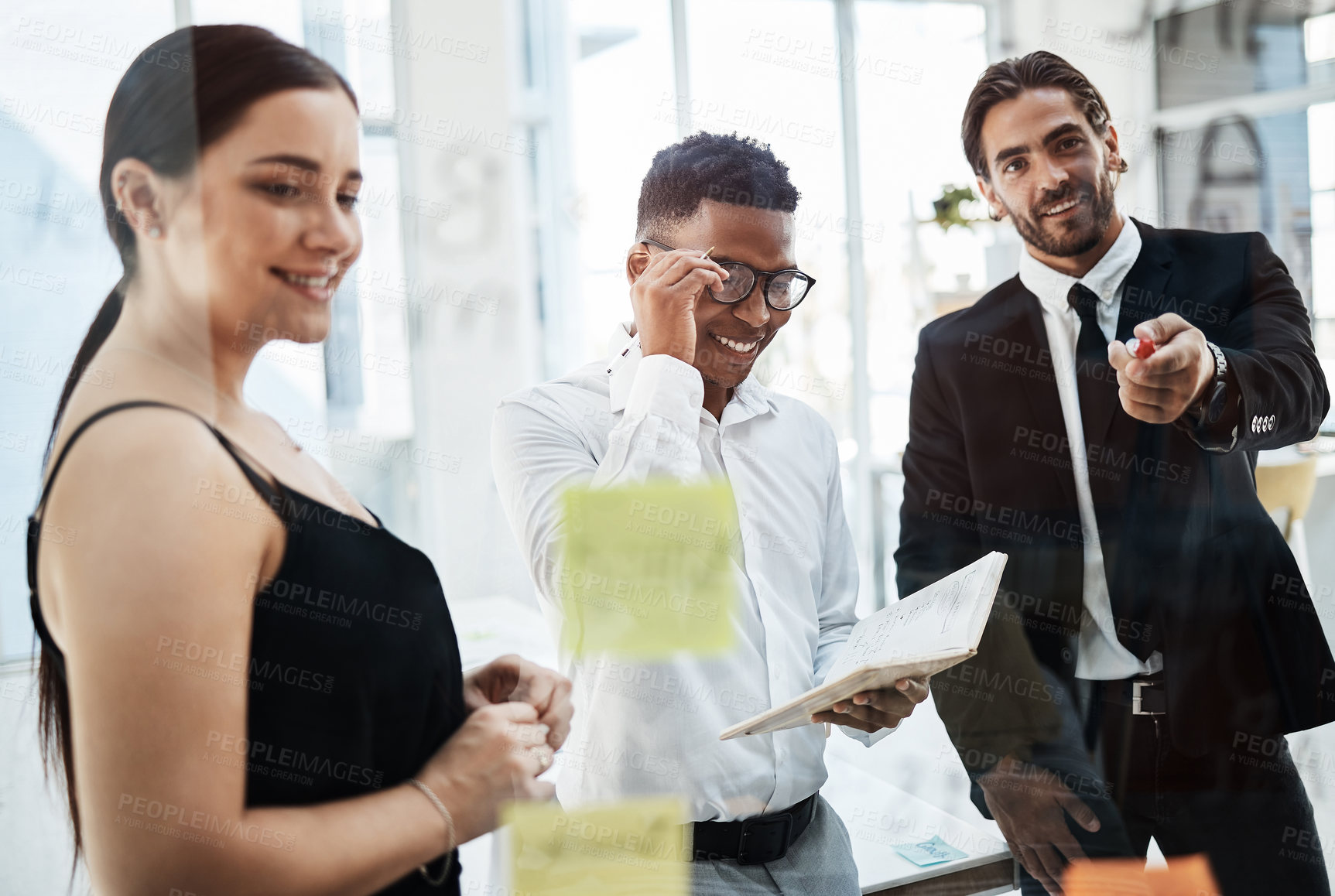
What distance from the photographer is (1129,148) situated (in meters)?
1.97

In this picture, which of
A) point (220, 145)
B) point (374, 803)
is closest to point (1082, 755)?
point (374, 803)

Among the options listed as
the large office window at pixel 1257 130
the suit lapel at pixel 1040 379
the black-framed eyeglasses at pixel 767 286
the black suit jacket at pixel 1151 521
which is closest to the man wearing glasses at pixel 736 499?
the black-framed eyeglasses at pixel 767 286

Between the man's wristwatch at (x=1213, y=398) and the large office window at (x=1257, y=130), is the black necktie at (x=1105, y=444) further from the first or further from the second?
the large office window at (x=1257, y=130)

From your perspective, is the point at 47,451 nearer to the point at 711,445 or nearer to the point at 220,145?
the point at 220,145

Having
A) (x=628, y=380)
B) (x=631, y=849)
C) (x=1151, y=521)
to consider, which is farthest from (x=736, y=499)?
(x=1151, y=521)

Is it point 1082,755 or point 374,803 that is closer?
point 374,803

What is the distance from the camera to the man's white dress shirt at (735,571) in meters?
1.49

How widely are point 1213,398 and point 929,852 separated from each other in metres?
1.00

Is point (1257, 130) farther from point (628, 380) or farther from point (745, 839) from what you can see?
point (745, 839)

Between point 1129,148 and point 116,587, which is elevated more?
point 1129,148

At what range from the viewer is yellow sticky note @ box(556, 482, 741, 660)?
1.54 m

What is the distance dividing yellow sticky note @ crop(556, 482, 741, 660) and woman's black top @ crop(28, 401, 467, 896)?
1.02 feet

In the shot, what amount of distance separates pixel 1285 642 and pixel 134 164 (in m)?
2.05

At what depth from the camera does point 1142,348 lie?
1733mm
